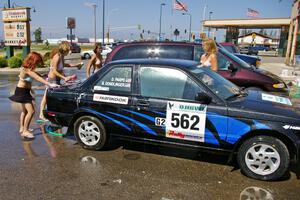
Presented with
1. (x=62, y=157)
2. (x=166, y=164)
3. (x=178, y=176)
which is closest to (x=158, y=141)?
(x=166, y=164)

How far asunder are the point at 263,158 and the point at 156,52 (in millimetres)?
4041

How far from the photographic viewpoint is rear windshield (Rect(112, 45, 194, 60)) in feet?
23.7

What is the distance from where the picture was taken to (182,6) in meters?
39.9

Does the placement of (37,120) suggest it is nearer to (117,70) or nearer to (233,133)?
(117,70)

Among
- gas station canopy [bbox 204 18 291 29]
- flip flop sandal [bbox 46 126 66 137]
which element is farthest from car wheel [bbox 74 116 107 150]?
gas station canopy [bbox 204 18 291 29]

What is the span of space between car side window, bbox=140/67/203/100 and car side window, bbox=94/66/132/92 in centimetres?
23

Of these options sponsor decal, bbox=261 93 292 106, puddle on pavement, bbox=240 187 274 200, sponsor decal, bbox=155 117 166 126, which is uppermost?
sponsor decal, bbox=261 93 292 106

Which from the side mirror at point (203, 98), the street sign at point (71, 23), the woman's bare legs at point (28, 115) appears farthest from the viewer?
the street sign at point (71, 23)

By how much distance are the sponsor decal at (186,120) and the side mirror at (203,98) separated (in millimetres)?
78

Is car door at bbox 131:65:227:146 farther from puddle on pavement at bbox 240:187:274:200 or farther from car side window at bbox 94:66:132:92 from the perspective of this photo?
puddle on pavement at bbox 240:187:274:200

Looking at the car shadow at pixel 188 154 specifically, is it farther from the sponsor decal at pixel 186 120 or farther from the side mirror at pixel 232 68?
the side mirror at pixel 232 68

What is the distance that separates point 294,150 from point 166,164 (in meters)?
1.77

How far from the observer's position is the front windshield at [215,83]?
4445 millimetres

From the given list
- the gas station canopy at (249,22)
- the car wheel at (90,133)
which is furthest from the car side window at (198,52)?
the gas station canopy at (249,22)
